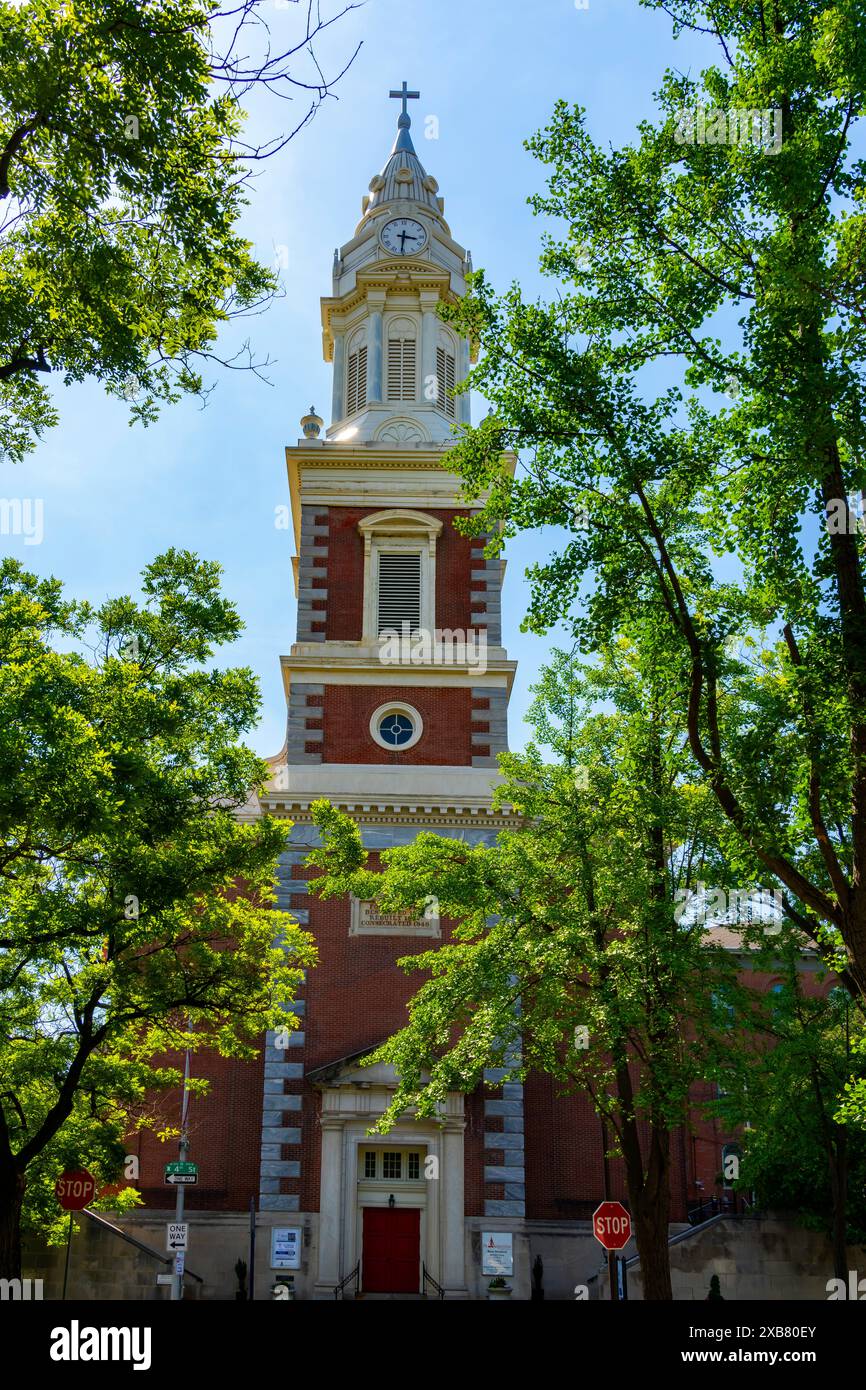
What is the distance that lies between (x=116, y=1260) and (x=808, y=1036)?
48.4 feet

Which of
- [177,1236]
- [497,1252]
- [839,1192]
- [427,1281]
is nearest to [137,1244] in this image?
[177,1236]

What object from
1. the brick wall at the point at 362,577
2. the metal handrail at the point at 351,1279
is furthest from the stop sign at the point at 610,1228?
the brick wall at the point at 362,577

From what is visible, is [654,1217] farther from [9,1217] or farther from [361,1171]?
[9,1217]

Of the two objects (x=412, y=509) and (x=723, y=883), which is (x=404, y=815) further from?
(x=723, y=883)

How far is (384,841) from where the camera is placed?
29922 millimetres

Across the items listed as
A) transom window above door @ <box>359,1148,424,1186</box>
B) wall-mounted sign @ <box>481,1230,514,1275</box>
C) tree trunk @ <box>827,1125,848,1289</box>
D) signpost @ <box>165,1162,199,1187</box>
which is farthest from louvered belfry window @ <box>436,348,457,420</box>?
tree trunk @ <box>827,1125,848,1289</box>

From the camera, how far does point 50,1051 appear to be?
70.0ft

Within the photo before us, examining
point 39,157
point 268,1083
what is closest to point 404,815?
point 268,1083

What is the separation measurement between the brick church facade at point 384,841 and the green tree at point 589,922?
2.41 meters

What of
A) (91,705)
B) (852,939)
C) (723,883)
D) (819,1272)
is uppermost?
(91,705)

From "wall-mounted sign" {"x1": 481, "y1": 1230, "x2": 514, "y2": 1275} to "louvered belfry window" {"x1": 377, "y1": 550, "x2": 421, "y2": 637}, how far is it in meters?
14.4

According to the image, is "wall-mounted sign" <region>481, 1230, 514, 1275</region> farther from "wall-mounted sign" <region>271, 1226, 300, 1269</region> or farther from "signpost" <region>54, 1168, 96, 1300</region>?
"signpost" <region>54, 1168, 96, 1300</region>

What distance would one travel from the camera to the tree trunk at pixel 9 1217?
57.3 ft

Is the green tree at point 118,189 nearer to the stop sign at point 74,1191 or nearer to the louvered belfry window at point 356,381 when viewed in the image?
the stop sign at point 74,1191
